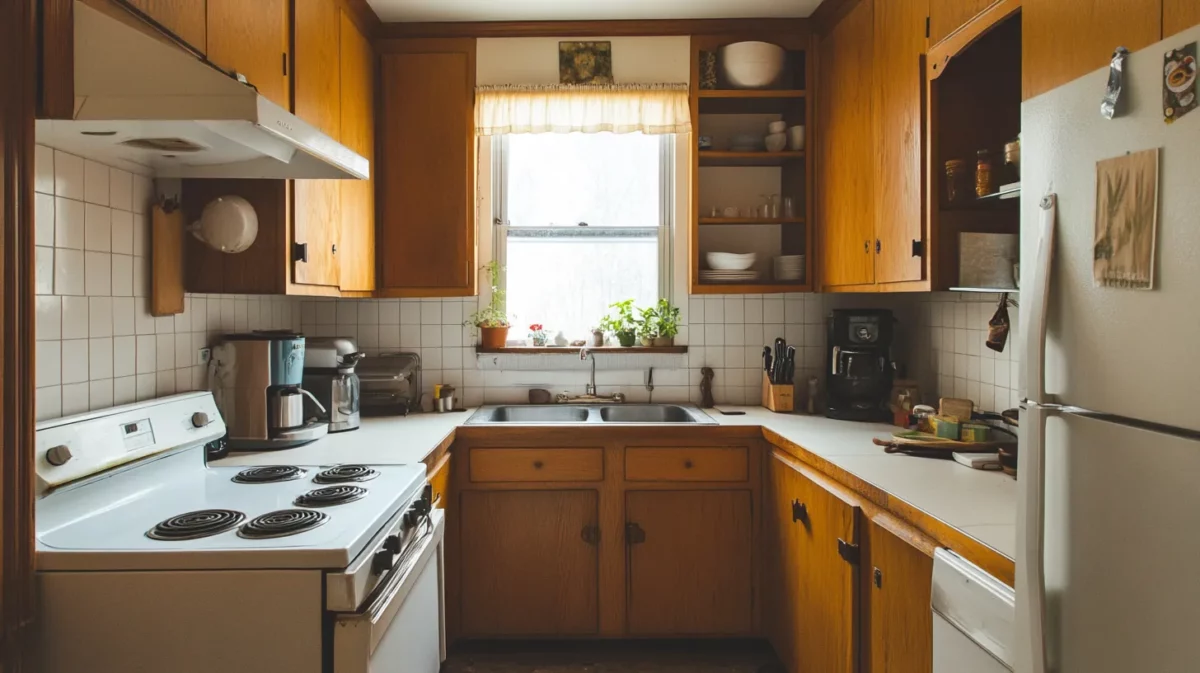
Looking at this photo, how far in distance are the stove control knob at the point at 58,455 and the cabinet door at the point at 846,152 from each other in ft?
7.59

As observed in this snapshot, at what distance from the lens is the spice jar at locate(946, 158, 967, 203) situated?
205cm

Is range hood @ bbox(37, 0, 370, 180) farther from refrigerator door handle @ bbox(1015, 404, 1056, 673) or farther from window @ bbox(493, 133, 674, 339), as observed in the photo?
window @ bbox(493, 133, 674, 339)

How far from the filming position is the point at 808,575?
7.30ft

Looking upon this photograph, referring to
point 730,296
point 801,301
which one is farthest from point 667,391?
point 801,301

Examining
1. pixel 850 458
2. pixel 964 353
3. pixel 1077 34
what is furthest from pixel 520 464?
pixel 1077 34

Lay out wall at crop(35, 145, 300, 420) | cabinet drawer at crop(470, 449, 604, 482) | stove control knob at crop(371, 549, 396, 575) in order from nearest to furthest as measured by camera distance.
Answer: stove control knob at crop(371, 549, 396, 575) → wall at crop(35, 145, 300, 420) → cabinet drawer at crop(470, 449, 604, 482)

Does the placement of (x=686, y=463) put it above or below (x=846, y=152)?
below

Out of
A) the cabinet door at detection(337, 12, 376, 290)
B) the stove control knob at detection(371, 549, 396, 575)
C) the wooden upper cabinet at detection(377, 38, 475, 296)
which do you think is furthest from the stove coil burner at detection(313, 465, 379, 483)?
the wooden upper cabinet at detection(377, 38, 475, 296)

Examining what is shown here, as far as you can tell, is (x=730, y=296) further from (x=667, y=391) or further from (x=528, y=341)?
(x=528, y=341)

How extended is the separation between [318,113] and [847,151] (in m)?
1.87

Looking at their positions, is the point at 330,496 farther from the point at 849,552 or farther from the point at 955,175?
the point at 955,175

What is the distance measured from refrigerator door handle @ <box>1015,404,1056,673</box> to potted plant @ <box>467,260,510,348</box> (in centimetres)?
234

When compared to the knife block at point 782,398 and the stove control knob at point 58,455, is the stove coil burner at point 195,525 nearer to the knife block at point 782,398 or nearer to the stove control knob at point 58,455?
the stove control knob at point 58,455

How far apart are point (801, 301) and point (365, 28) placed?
2.17m
